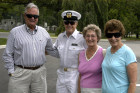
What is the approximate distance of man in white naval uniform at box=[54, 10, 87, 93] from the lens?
300 cm

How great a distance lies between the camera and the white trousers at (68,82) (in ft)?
9.76

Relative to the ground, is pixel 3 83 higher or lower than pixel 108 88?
lower

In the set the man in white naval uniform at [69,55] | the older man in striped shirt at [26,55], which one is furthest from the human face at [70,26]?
the older man in striped shirt at [26,55]

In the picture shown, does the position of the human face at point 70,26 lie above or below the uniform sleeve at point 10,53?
above

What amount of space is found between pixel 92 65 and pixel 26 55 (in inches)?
41.1

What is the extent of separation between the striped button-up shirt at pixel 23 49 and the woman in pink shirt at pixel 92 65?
784mm

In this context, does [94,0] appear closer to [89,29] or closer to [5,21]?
[89,29]

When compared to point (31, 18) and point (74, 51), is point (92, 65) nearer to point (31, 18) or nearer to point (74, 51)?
point (74, 51)

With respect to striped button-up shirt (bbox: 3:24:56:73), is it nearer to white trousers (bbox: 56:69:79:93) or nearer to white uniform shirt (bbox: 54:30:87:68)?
white uniform shirt (bbox: 54:30:87:68)

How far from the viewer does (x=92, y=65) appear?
108 inches

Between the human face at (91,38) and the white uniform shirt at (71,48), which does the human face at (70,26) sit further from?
the human face at (91,38)

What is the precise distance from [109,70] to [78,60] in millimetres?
651

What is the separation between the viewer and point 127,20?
3247 cm

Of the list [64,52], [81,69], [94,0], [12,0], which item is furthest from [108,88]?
[12,0]
